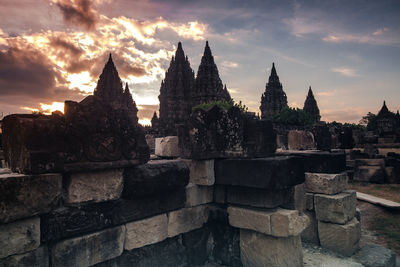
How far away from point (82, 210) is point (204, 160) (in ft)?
5.92

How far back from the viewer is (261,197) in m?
3.80

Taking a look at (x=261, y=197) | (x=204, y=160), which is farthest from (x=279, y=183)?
(x=204, y=160)

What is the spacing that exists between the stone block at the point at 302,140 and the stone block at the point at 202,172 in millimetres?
4449

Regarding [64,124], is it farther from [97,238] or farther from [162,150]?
[162,150]

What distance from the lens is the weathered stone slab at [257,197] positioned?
3.76m

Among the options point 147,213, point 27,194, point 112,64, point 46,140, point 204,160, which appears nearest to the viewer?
point 27,194

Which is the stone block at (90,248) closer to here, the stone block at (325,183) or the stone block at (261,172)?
the stone block at (261,172)

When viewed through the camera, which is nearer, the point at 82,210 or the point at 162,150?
the point at 82,210

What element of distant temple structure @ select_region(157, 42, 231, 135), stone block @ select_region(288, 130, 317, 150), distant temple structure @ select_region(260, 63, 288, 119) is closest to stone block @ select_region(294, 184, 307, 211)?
stone block @ select_region(288, 130, 317, 150)

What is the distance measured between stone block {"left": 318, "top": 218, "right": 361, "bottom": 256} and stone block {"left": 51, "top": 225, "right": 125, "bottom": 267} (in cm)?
327

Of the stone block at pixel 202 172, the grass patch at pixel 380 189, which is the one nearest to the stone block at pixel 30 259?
the stone block at pixel 202 172

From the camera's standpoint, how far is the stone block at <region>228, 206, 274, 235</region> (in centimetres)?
368

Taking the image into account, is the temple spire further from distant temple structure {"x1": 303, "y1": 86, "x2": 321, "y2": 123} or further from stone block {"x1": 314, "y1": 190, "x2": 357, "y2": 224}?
stone block {"x1": 314, "y1": 190, "x2": 357, "y2": 224}

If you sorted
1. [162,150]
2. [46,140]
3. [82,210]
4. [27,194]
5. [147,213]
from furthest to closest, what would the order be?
[162,150] → [147,213] → [82,210] → [46,140] → [27,194]
